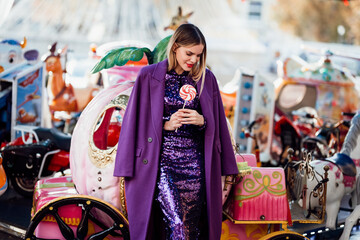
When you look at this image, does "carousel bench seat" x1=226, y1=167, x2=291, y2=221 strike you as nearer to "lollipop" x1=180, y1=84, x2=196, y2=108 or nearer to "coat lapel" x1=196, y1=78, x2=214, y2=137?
"coat lapel" x1=196, y1=78, x2=214, y2=137

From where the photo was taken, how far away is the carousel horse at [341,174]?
15.8 ft

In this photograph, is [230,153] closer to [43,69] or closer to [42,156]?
[42,156]

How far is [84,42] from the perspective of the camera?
16.6 metres

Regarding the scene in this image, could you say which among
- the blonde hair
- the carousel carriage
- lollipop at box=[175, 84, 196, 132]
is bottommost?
the carousel carriage

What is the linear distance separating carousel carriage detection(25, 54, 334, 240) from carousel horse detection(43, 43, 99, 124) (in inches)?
177

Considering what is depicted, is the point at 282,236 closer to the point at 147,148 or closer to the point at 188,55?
the point at 147,148

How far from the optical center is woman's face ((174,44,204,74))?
2.91 m

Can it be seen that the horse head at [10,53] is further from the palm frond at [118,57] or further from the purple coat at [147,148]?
the purple coat at [147,148]

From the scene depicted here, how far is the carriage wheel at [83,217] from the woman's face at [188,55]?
1.13m

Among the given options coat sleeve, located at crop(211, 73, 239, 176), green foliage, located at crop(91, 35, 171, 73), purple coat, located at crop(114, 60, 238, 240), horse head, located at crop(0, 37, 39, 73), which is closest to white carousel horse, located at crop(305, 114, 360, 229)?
coat sleeve, located at crop(211, 73, 239, 176)

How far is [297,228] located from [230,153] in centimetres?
237

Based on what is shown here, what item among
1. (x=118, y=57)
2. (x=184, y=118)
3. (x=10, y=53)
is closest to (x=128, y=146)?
(x=184, y=118)

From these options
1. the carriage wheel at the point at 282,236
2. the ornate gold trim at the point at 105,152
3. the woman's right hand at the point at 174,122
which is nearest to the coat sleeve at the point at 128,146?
the woman's right hand at the point at 174,122

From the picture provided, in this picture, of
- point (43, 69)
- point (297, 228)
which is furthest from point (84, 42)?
point (297, 228)
